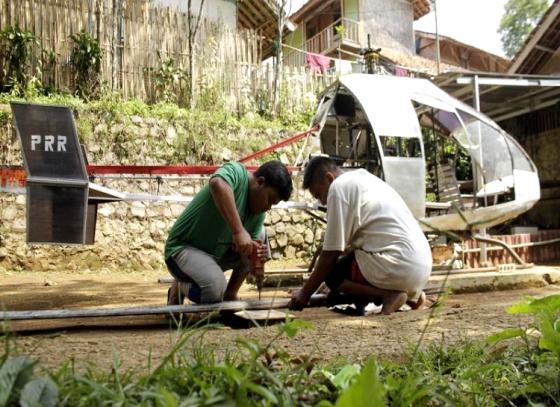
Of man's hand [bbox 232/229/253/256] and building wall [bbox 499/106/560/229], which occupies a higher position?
building wall [bbox 499/106/560/229]

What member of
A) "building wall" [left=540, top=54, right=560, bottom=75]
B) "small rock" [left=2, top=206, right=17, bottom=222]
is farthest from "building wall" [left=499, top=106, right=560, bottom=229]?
"small rock" [left=2, top=206, right=17, bottom=222]

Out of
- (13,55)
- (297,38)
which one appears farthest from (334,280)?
(297,38)

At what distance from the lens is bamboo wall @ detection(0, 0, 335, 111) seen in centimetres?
1004

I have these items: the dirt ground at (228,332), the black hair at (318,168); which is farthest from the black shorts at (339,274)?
the black hair at (318,168)

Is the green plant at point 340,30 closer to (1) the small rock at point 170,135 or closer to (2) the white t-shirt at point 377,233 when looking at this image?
(1) the small rock at point 170,135

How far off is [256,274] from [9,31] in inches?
331

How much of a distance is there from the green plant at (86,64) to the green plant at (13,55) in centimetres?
85

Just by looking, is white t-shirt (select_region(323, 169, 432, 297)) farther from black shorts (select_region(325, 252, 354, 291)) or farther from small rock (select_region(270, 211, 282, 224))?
small rock (select_region(270, 211, 282, 224))

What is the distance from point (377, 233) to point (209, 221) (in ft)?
3.93

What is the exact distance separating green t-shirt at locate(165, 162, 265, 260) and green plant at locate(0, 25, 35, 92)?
7435mm

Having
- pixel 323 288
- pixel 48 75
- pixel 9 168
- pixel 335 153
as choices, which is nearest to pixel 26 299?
pixel 9 168

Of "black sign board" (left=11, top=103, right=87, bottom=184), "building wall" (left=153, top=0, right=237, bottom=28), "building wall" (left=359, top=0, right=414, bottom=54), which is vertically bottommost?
"black sign board" (left=11, top=103, right=87, bottom=184)

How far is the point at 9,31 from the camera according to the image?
9352mm

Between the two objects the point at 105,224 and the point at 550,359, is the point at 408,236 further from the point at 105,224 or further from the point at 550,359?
the point at 105,224
